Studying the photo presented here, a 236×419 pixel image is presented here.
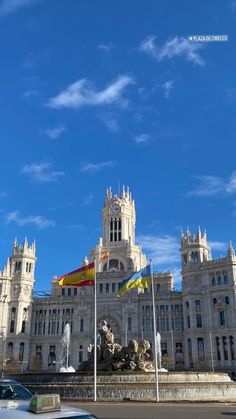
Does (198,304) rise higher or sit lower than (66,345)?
higher

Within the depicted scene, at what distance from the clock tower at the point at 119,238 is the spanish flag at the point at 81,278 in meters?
69.9

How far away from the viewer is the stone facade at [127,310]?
93062 millimetres

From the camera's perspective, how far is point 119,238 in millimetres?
119875

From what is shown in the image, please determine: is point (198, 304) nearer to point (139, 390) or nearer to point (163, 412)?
point (139, 390)

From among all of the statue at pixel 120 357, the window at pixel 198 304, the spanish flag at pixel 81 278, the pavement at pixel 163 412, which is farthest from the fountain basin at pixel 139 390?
the window at pixel 198 304

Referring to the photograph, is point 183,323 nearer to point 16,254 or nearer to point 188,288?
point 188,288

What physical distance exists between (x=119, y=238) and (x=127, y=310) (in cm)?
2400

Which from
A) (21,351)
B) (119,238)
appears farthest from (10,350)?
(119,238)

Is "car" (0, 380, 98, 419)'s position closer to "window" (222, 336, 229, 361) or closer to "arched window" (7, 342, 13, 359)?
"window" (222, 336, 229, 361)

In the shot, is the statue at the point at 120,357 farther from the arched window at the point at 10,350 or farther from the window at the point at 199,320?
the arched window at the point at 10,350

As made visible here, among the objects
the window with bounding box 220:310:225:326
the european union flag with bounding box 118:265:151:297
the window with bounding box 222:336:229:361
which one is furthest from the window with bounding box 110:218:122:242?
the european union flag with bounding box 118:265:151:297

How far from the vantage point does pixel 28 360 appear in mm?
104438

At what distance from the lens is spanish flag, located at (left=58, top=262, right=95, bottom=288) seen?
3852 centimetres

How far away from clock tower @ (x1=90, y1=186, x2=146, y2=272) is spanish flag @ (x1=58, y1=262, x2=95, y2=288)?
69.9 m
